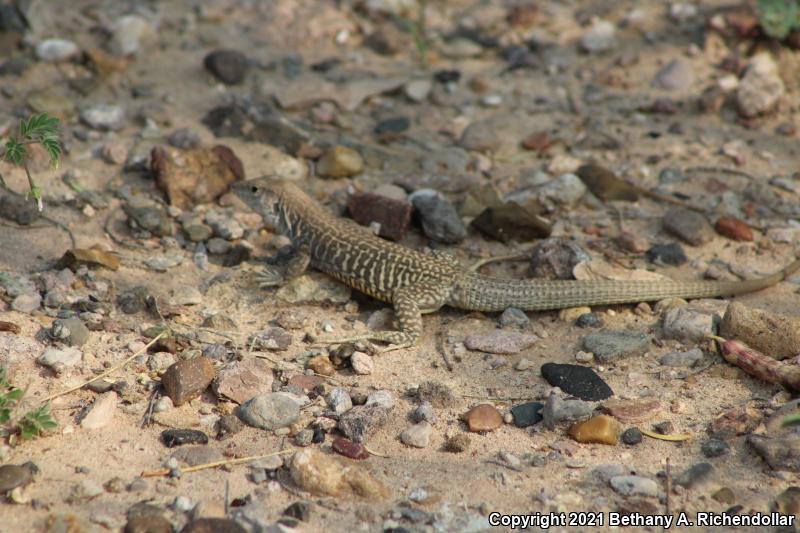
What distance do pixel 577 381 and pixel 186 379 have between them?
8.33 feet

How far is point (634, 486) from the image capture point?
14.2 feet

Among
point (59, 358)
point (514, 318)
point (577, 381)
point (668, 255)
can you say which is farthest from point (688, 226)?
point (59, 358)

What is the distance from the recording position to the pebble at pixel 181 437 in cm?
461

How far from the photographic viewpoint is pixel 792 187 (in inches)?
299

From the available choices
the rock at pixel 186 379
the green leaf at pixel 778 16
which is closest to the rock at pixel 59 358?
the rock at pixel 186 379

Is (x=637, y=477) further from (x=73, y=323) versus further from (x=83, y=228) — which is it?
(x=83, y=228)

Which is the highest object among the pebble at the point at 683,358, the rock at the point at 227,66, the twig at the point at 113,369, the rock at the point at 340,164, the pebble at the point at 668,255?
the rock at the point at 227,66

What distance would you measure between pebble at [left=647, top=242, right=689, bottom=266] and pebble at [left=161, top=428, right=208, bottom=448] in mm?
4107

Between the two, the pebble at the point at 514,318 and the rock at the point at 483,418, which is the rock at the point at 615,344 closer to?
the pebble at the point at 514,318

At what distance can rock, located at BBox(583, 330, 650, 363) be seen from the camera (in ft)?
18.3

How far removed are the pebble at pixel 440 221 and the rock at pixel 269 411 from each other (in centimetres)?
253

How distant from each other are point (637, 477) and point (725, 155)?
4.73m

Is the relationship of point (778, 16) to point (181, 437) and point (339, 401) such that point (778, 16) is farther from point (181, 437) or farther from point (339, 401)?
point (181, 437)

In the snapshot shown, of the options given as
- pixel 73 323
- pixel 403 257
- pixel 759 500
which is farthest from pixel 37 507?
pixel 759 500
